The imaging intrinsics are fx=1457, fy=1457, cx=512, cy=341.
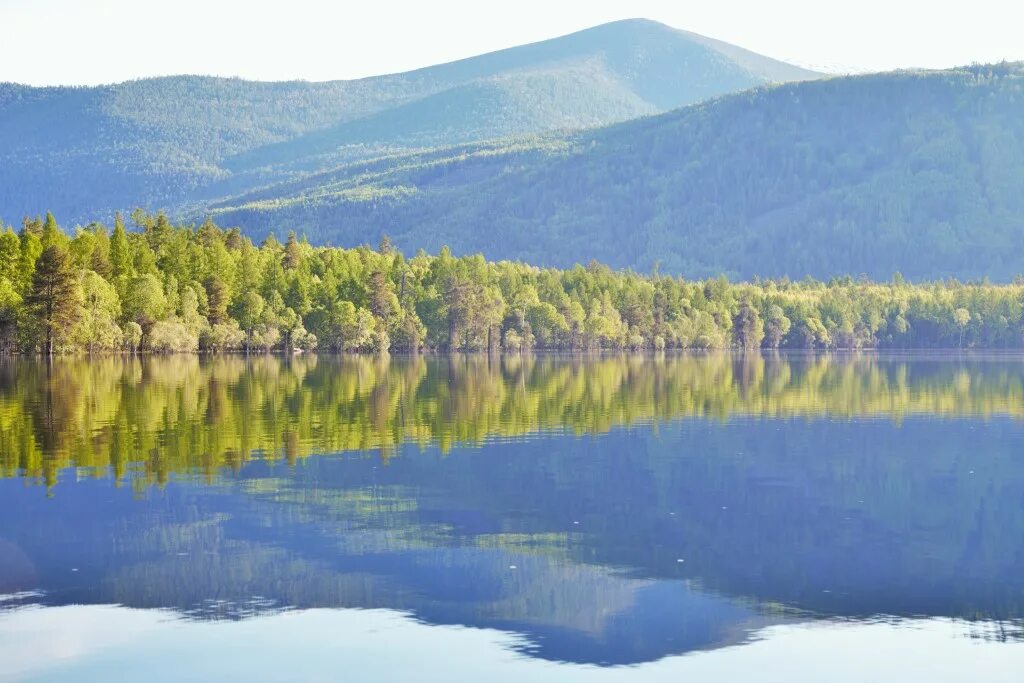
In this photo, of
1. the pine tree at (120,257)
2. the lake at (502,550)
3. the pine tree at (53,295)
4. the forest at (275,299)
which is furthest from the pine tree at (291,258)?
the lake at (502,550)

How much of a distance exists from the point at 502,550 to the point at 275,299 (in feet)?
411

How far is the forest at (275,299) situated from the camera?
11775cm

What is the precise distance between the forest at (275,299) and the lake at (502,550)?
69.5 meters

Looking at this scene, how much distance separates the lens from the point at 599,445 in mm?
43969

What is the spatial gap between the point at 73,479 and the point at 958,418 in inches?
1439

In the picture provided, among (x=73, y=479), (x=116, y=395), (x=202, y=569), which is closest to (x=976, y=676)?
(x=202, y=569)

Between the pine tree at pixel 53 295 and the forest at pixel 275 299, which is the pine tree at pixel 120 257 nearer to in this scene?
the forest at pixel 275 299

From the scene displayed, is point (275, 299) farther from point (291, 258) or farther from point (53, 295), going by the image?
point (53, 295)

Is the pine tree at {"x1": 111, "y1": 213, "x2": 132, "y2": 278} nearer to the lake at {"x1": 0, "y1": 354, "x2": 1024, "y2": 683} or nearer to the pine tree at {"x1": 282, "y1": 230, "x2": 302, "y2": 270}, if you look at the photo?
the pine tree at {"x1": 282, "y1": 230, "x2": 302, "y2": 270}

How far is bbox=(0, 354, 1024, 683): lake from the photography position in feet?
63.9

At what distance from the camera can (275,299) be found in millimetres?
148500

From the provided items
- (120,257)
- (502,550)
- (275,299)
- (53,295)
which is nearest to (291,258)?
(275,299)


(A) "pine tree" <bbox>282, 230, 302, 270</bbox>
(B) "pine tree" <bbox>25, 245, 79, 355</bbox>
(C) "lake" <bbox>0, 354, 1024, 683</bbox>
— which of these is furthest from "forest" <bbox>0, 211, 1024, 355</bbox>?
(C) "lake" <bbox>0, 354, 1024, 683</bbox>

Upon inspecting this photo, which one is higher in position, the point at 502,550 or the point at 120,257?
the point at 120,257
